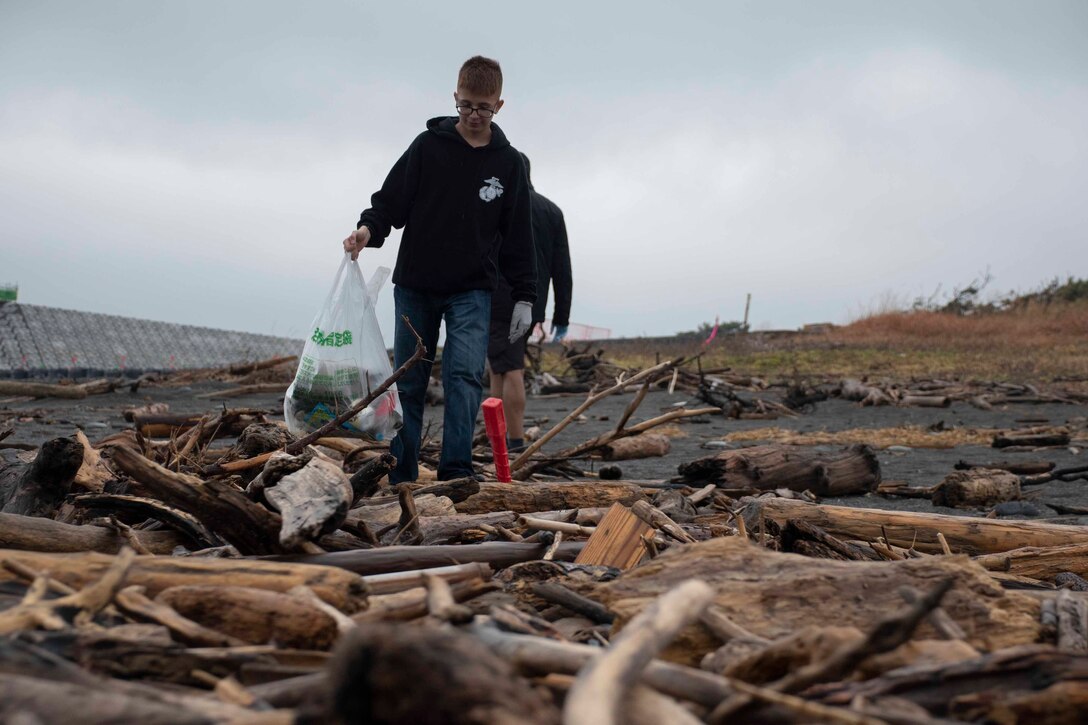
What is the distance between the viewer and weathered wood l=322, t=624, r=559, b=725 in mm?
835

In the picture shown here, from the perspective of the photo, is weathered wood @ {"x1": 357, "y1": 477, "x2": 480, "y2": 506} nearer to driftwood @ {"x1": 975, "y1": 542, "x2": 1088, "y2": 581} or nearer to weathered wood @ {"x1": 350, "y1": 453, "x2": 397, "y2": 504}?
weathered wood @ {"x1": 350, "y1": 453, "x2": 397, "y2": 504}

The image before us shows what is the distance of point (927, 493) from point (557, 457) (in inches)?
86.3

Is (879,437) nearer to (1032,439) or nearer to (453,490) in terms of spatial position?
(1032,439)

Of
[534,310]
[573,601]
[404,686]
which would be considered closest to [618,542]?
[573,601]

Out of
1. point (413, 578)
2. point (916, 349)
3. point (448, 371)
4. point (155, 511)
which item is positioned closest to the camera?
point (413, 578)

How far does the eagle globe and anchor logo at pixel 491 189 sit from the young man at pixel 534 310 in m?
1.06

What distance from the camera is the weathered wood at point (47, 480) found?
2459 millimetres

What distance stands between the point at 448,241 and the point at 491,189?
1.20ft

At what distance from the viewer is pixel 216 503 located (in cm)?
189

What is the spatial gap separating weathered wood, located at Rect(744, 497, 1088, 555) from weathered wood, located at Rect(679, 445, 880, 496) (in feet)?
3.95

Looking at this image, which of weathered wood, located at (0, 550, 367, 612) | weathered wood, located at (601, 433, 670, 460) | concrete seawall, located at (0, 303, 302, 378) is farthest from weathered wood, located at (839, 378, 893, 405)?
concrete seawall, located at (0, 303, 302, 378)

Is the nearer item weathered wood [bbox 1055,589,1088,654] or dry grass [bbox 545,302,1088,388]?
weathered wood [bbox 1055,589,1088,654]

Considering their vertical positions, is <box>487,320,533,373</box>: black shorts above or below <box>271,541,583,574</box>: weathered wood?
above

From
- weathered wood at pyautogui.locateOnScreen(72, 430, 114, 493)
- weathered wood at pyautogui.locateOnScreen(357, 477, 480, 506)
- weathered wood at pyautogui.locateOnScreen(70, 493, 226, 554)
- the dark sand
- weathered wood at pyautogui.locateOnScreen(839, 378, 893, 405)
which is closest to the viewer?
weathered wood at pyautogui.locateOnScreen(70, 493, 226, 554)
